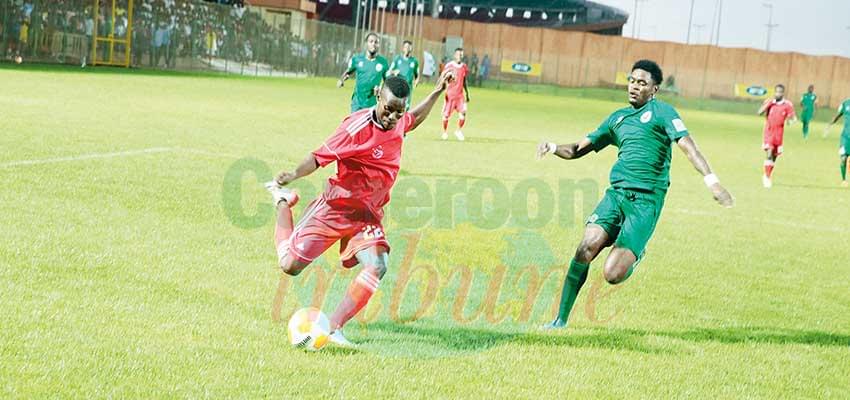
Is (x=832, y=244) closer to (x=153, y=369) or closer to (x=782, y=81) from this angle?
(x=153, y=369)

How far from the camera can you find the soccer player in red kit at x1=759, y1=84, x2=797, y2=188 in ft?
71.4

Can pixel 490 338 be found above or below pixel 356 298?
below

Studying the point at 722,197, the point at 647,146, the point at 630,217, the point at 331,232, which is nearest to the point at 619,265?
the point at 630,217

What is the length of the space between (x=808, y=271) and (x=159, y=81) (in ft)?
94.3

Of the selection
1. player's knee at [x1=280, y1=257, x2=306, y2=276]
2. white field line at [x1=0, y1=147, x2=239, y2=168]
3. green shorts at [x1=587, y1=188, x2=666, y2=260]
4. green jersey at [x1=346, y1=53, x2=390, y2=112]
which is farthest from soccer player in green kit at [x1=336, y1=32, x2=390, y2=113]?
player's knee at [x1=280, y1=257, x2=306, y2=276]

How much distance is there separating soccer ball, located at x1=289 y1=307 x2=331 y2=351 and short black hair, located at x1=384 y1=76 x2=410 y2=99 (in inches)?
59.1

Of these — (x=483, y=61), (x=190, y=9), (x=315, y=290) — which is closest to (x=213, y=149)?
(x=315, y=290)

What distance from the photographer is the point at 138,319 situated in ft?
23.4

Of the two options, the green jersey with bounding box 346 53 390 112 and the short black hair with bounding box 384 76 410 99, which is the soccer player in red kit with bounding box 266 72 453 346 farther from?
the green jersey with bounding box 346 53 390 112

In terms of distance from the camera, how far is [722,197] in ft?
24.8

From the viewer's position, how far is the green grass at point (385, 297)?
6.30m

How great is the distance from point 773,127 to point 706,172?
50.6ft

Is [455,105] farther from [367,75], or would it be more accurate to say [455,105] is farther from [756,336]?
[756,336]

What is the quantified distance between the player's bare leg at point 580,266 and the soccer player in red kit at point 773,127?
14.2 metres
